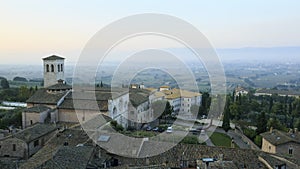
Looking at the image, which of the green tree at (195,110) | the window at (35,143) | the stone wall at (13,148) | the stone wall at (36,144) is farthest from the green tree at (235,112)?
the stone wall at (13,148)

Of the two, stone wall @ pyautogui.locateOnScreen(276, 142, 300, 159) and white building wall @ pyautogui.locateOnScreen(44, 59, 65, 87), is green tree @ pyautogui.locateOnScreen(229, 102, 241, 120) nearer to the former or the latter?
stone wall @ pyautogui.locateOnScreen(276, 142, 300, 159)

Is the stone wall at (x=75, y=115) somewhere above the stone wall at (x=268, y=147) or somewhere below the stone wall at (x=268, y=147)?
above

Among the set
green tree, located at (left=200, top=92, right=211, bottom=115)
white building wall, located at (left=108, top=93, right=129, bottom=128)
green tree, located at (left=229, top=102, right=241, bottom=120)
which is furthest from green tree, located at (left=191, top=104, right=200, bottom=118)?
white building wall, located at (left=108, top=93, right=129, bottom=128)

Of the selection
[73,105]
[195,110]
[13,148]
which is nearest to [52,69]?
[73,105]

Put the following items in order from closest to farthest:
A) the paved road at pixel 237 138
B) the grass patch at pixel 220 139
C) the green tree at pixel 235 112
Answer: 1. the grass patch at pixel 220 139
2. the paved road at pixel 237 138
3. the green tree at pixel 235 112

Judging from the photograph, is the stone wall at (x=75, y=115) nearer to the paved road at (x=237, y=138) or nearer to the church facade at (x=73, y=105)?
the church facade at (x=73, y=105)

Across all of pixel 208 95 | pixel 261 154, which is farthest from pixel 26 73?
pixel 261 154

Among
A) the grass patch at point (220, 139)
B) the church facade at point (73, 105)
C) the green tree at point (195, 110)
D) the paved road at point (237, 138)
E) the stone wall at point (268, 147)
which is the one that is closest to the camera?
the stone wall at point (268, 147)

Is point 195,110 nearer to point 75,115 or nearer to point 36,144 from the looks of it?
point 75,115
